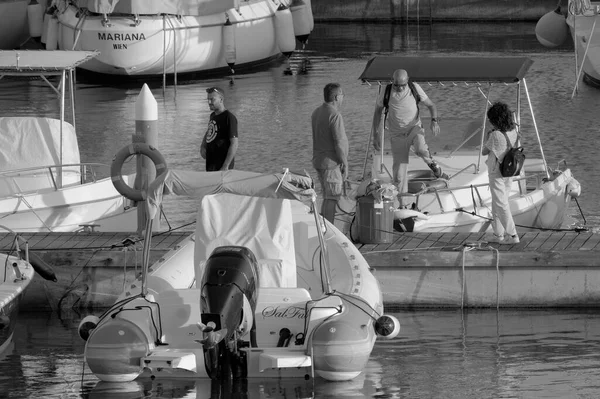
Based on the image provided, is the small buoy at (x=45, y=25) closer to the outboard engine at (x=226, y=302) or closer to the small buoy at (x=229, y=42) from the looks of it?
the small buoy at (x=229, y=42)

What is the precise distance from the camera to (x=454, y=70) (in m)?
15.4

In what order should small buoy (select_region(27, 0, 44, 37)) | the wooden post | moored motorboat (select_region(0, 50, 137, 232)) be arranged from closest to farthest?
the wooden post
moored motorboat (select_region(0, 50, 137, 232))
small buoy (select_region(27, 0, 44, 37))

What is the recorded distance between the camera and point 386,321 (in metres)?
10.3

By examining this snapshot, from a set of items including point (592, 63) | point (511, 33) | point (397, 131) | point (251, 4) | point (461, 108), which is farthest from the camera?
point (511, 33)

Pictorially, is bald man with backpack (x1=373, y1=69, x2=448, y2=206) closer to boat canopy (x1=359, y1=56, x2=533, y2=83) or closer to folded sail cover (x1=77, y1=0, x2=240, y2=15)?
boat canopy (x1=359, y1=56, x2=533, y2=83)

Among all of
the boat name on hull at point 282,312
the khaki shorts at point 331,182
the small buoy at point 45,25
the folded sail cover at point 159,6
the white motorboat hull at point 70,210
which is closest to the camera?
the boat name on hull at point 282,312

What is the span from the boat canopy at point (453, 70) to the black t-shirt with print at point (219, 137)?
2.33 metres

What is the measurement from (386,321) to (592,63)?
68.6 feet

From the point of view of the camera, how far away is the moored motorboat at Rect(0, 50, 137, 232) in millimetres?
14656

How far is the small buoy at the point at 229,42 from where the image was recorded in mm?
31906

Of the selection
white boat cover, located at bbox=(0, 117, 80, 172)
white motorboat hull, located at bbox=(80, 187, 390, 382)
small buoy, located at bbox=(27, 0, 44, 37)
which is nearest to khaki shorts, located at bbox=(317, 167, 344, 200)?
white motorboat hull, located at bbox=(80, 187, 390, 382)

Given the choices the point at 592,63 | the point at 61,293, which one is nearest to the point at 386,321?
the point at 61,293

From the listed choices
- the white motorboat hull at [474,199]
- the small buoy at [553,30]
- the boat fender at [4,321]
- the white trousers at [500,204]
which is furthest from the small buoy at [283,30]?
the boat fender at [4,321]

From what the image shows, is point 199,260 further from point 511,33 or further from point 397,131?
point 511,33
